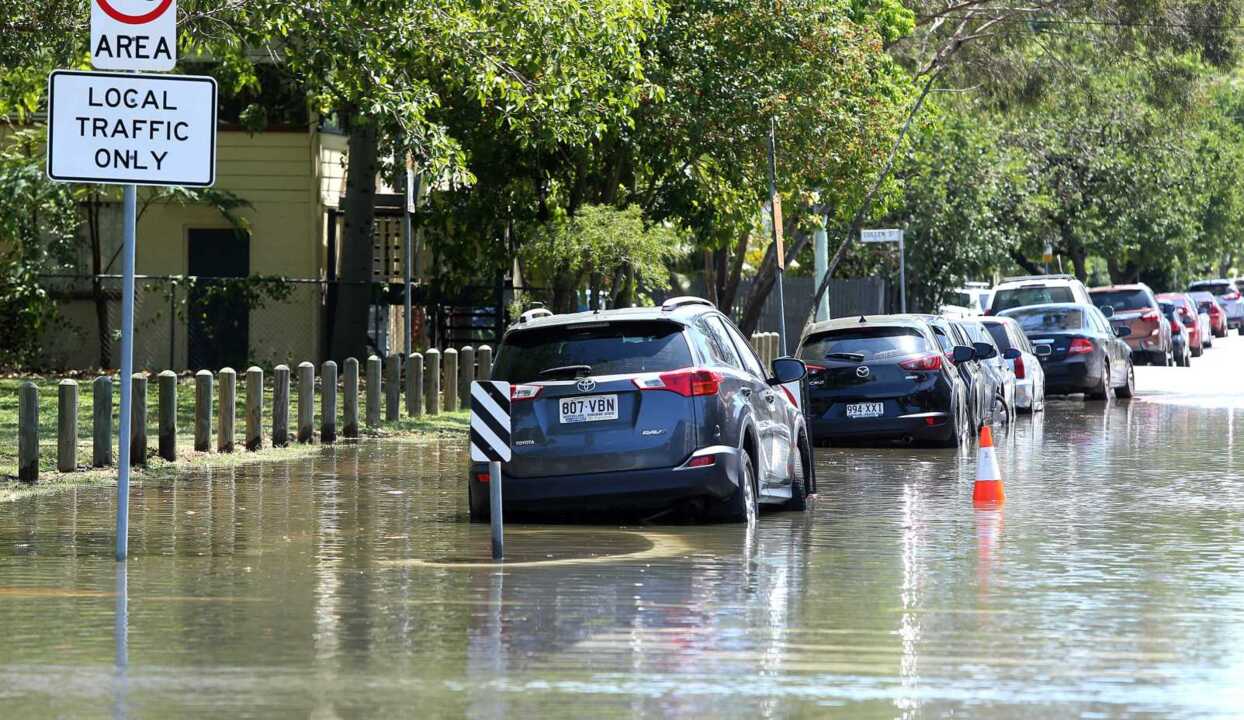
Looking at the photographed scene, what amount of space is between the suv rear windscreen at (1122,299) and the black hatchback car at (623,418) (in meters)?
30.8

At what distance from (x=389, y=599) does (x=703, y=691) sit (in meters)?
3.01

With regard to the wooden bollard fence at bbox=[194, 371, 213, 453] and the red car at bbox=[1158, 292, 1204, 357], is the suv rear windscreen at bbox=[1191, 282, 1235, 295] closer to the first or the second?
the red car at bbox=[1158, 292, 1204, 357]

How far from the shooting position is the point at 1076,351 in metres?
32.1

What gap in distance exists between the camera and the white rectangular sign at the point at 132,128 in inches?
462

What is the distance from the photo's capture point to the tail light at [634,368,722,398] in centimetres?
1405

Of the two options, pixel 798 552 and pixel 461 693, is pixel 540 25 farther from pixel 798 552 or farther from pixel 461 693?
pixel 461 693

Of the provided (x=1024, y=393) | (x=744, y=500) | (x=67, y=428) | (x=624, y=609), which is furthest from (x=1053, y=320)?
(x=624, y=609)

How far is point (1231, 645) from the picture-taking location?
922 cm

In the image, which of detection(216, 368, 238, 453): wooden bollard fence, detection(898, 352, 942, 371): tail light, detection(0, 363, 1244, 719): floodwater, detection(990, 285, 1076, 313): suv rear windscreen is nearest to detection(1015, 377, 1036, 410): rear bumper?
detection(898, 352, 942, 371): tail light

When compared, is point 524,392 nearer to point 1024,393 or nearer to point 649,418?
point 649,418

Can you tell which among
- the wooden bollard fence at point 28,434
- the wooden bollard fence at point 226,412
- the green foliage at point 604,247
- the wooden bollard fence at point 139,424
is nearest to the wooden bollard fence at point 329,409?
the wooden bollard fence at point 226,412

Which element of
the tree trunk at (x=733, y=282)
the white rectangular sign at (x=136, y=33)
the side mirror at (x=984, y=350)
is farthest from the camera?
the tree trunk at (x=733, y=282)

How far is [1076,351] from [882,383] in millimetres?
10139

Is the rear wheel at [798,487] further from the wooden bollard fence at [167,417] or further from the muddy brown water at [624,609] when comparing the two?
the wooden bollard fence at [167,417]
